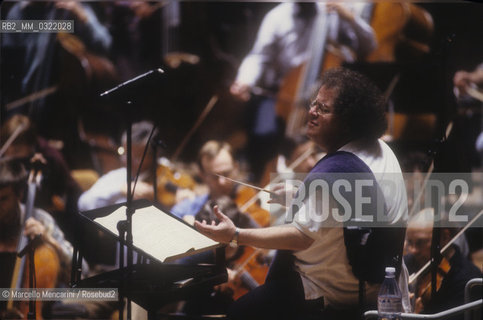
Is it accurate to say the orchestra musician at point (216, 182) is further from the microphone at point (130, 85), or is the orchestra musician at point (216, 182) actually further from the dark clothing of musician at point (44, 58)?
the microphone at point (130, 85)

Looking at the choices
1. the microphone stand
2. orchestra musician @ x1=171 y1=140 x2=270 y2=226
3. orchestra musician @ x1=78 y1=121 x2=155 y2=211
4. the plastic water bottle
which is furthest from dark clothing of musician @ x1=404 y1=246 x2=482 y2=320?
orchestra musician @ x1=78 y1=121 x2=155 y2=211

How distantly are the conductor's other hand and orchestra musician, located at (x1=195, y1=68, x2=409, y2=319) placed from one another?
63.2 inches

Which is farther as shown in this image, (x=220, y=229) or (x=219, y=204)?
(x=219, y=204)

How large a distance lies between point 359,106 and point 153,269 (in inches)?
51.3

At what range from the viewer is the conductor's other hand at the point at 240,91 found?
176 inches

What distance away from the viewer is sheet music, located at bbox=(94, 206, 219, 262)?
2.66m

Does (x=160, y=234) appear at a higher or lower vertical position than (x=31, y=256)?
higher

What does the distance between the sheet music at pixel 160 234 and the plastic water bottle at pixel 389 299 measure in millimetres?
791

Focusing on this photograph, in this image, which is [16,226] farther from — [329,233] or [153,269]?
[329,233]

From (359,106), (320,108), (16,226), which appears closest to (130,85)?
(320,108)

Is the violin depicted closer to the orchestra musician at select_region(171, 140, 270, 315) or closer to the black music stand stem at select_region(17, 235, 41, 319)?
the orchestra musician at select_region(171, 140, 270, 315)

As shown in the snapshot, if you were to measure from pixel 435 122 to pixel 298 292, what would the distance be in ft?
6.68

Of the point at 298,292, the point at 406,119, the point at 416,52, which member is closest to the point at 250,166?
the point at 406,119

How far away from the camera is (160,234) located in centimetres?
278
